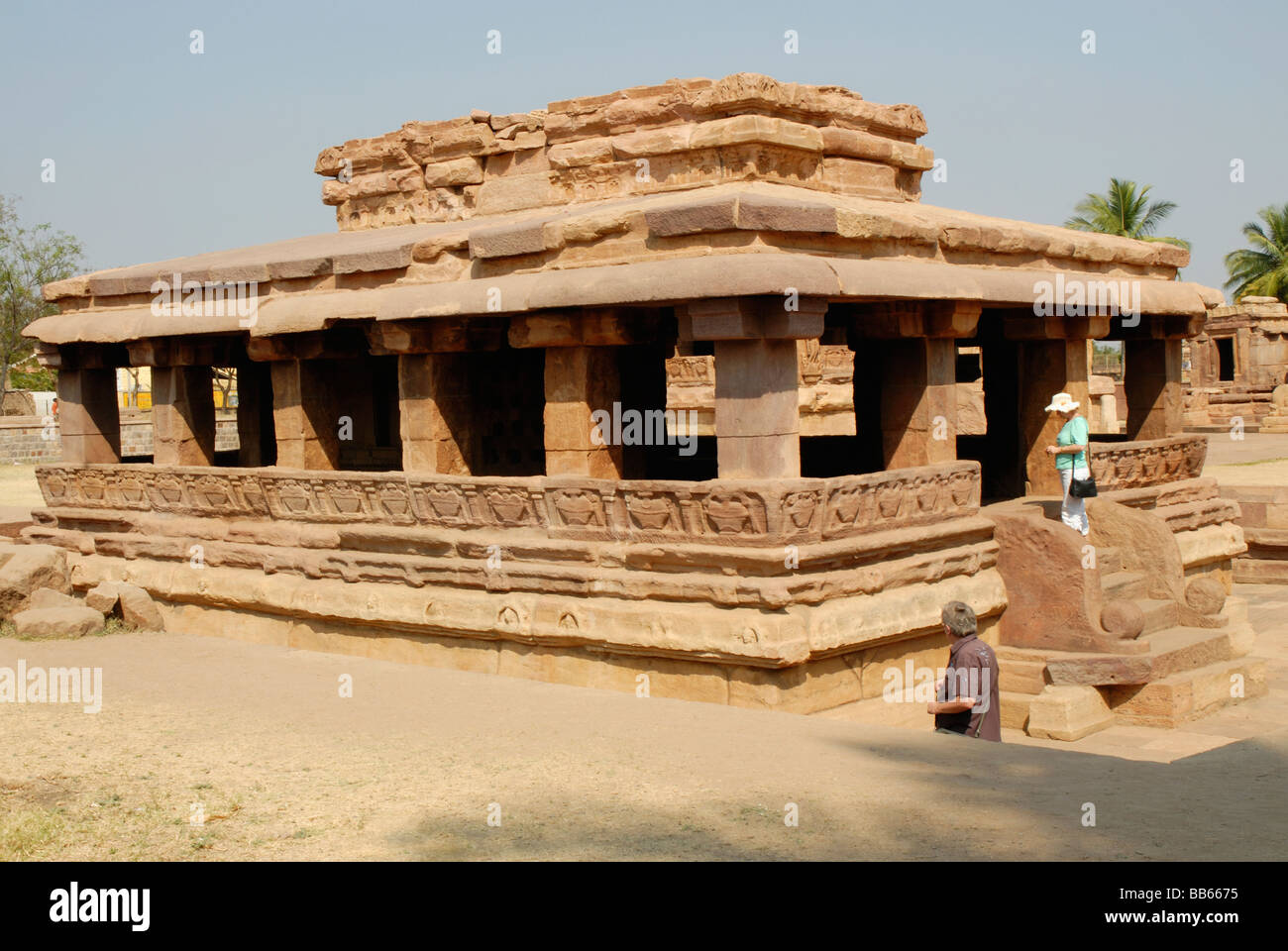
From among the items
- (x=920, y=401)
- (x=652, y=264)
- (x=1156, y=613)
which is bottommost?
(x=1156, y=613)

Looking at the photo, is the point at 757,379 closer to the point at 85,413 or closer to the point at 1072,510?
the point at 1072,510

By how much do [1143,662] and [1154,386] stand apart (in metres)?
3.87

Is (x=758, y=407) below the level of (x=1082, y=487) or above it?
above

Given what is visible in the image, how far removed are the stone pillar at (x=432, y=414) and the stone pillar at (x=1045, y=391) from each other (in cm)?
404

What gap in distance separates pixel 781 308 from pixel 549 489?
1.77m

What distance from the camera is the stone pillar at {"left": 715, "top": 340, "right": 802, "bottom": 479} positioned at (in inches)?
278

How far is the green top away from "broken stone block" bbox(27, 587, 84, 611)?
21.1 feet

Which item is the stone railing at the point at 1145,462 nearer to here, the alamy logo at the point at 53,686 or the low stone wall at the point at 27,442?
the alamy logo at the point at 53,686

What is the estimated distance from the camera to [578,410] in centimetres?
783

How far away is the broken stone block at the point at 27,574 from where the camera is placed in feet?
30.0

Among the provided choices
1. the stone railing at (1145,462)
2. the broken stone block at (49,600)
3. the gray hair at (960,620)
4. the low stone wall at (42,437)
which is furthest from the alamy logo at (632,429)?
the low stone wall at (42,437)

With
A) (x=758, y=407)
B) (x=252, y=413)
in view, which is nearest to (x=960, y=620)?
(x=758, y=407)

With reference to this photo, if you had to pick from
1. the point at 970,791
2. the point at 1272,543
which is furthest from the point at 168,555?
the point at 1272,543

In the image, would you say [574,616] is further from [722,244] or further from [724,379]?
[722,244]
